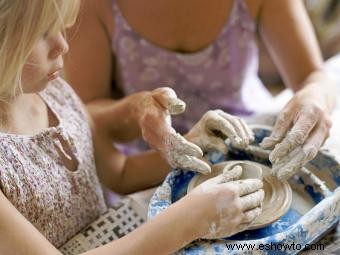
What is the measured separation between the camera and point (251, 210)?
915 millimetres

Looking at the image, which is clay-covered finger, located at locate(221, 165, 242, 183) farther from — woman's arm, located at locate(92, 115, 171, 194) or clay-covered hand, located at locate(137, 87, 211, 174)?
woman's arm, located at locate(92, 115, 171, 194)

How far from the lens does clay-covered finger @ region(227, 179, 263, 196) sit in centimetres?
91

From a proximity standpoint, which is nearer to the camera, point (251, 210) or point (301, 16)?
point (251, 210)

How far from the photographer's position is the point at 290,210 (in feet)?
3.27

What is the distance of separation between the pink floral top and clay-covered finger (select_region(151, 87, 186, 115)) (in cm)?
20

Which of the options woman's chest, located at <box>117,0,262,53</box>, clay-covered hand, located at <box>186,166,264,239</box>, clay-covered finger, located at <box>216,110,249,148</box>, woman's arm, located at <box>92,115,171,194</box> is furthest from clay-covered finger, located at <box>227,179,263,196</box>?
woman's chest, located at <box>117,0,262,53</box>

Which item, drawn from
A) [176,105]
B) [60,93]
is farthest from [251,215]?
[60,93]

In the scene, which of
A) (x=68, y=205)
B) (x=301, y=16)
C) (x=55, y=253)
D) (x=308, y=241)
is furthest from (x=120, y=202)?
(x=301, y=16)

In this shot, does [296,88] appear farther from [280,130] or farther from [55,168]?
[55,168]

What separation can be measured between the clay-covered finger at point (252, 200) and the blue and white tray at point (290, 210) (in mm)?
54

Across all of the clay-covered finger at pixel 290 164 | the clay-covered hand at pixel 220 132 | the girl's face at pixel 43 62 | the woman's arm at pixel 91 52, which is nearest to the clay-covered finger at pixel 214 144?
the clay-covered hand at pixel 220 132

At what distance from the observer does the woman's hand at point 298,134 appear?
1005 mm

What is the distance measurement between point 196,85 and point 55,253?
68 cm

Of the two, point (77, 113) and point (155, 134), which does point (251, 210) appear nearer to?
point (155, 134)
